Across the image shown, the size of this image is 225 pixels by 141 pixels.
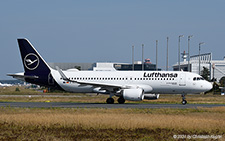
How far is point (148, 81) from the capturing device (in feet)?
141

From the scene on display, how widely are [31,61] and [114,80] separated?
9.49 meters

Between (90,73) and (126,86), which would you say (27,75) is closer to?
(90,73)

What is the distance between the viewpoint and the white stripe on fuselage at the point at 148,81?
42.5 meters

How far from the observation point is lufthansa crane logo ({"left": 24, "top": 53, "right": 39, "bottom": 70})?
45219 mm

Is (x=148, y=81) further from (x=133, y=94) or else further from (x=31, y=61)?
(x=31, y=61)

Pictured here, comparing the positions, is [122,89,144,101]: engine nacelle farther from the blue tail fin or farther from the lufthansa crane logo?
the lufthansa crane logo

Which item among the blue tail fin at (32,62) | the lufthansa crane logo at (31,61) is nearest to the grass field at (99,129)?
the blue tail fin at (32,62)

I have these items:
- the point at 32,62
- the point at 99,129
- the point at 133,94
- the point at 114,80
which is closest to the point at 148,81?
the point at 133,94

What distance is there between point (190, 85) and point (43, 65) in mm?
16105

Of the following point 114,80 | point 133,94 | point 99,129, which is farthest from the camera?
point 114,80

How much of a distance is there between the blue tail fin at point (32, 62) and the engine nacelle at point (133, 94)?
31.5 ft

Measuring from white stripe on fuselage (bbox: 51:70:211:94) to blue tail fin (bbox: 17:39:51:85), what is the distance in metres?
1.19

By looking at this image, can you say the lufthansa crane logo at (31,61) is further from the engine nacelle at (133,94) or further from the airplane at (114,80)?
the engine nacelle at (133,94)

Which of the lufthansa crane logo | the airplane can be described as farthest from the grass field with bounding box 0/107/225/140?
the lufthansa crane logo
